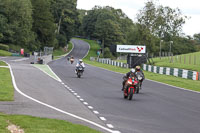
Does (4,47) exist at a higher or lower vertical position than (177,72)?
higher

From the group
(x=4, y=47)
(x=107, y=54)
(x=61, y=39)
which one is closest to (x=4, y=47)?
(x=4, y=47)

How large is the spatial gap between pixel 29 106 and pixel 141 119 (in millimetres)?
4126

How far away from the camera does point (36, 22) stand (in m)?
119

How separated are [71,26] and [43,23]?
714 inches

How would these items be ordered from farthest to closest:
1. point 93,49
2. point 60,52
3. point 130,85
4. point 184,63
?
point 93,49
point 60,52
point 184,63
point 130,85

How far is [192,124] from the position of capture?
11.8 metres

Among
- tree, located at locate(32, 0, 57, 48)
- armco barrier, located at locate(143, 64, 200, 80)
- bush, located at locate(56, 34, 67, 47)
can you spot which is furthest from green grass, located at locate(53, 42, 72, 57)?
armco barrier, located at locate(143, 64, 200, 80)

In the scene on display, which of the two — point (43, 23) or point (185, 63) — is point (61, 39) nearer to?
point (43, 23)

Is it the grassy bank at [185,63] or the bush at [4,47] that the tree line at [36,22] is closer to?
the bush at [4,47]

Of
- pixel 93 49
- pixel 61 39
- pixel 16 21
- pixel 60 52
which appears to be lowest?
pixel 60 52

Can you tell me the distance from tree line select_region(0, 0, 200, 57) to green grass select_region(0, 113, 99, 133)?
66.5 metres

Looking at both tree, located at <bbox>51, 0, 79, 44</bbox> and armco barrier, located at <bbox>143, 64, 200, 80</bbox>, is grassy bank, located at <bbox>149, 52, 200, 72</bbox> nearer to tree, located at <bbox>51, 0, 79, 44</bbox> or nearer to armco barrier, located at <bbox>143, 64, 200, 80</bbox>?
armco barrier, located at <bbox>143, 64, 200, 80</bbox>

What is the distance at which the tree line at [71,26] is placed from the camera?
8811 centimetres

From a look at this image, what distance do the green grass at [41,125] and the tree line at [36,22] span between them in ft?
257
